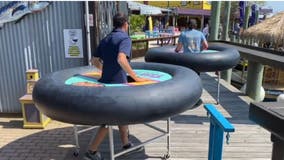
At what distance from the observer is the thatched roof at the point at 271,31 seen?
10305mm

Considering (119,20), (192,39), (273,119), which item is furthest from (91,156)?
(192,39)

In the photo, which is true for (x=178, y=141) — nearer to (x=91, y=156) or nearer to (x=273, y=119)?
(x=91, y=156)

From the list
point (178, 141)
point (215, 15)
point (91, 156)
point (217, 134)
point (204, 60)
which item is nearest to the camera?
point (217, 134)

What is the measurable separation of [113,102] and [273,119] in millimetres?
1078

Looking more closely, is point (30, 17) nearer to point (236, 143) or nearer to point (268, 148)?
point (236, 143)

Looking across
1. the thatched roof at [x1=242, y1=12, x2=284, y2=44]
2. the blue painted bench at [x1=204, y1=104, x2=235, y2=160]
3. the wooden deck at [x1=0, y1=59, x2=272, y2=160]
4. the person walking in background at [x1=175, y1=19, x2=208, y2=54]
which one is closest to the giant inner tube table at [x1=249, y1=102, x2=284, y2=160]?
the blue painted bench at [x1=204, y1=104, x2=235, y2=160]

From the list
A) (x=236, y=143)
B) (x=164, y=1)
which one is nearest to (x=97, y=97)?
(x=236, y=143)

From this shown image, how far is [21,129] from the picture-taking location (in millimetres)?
4594

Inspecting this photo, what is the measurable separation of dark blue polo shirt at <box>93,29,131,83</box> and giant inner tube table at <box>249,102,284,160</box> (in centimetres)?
139

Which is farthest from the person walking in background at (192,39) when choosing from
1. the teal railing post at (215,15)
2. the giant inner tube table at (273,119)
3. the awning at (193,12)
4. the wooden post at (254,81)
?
the awning at (193,12)

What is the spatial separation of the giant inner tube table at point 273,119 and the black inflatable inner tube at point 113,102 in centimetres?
76

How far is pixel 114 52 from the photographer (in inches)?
112

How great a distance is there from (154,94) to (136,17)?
17.2 m

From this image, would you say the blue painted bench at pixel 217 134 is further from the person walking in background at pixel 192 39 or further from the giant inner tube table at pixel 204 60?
the person walking in background at pixel 192 39
